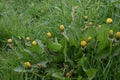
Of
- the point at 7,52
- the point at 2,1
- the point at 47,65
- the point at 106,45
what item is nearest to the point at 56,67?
the point at 47,65

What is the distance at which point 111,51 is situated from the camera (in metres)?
2.02

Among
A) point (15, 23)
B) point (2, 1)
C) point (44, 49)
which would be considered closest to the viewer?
point (44, 49)

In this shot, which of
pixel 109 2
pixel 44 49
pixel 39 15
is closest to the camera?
pixel 44 49

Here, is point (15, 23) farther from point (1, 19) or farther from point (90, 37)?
point (90, 37)

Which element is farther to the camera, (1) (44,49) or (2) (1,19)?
(2) (1,19)


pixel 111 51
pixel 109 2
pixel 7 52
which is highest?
pixel 109 2

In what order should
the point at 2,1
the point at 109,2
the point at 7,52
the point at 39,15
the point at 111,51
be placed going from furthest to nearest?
the point at 2,1
the point at 39,15
the point at 109,2
the point at 7,52
the point at 111,51

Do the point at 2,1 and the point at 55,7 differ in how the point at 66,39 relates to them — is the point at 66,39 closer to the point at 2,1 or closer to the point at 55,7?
the point at 55,7

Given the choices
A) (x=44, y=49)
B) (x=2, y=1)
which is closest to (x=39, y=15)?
(x=2, y=1)

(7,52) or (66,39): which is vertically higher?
(66,39)

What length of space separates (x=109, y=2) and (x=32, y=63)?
42.7 inches

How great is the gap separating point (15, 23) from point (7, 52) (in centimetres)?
53

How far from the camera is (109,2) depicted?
2771mm

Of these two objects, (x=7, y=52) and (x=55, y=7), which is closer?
(x=7, y=52)
